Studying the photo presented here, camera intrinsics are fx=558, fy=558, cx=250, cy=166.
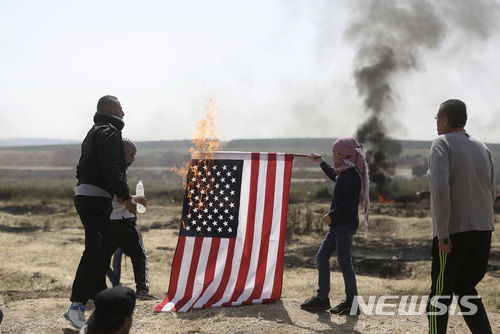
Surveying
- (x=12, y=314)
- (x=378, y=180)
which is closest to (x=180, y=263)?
(x=12, y=314)

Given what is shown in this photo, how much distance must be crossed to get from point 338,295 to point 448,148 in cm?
447

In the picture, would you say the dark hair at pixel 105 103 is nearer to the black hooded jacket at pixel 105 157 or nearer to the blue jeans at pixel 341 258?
the black hooded jacket at pixel 105 157

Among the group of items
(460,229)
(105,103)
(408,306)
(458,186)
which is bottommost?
(408,306)

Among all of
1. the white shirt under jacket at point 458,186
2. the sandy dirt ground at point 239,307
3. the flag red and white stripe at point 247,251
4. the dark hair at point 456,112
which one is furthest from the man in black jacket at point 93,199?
the dark hair at point 456,112

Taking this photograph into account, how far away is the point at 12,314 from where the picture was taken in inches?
229

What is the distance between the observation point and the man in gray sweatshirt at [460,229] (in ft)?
14.1

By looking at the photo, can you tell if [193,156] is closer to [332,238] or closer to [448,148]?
[332,238]

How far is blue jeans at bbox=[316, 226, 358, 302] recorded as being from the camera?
227 inches

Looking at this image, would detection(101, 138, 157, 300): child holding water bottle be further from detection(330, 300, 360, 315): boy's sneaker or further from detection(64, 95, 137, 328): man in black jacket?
detection(330, 300, 360, 315): boy's sneaker

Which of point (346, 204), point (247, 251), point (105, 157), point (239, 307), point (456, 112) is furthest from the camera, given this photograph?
point (247, 251)

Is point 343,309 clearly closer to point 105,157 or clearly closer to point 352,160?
point 352,160

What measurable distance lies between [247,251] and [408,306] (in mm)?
1976

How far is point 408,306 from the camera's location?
21.2 feet

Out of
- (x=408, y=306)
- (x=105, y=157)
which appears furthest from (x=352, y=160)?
(x=105, y=157)
